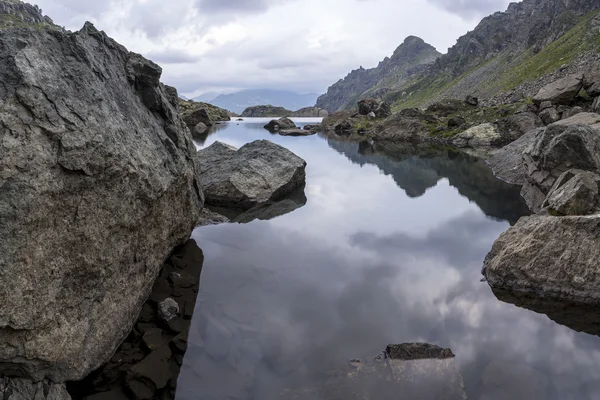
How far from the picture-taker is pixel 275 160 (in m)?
35.8

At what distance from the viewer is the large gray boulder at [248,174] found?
31.0 m

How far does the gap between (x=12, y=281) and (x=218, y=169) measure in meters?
25.4

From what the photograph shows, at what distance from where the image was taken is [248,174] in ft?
107

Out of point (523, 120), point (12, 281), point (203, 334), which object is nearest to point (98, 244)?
point (12, 281)

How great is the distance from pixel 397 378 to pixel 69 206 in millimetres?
10230

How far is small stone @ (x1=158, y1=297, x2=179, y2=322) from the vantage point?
1414 centimetres

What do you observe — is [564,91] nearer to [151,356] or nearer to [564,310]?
[564,310]

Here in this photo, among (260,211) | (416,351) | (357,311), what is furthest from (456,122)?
(416,351)

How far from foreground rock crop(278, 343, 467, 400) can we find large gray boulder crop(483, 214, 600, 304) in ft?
20.0

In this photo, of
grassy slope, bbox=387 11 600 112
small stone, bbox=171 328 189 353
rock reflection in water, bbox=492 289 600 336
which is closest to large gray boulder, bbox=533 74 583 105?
rock reflection in water, bbox=492 289 600 336

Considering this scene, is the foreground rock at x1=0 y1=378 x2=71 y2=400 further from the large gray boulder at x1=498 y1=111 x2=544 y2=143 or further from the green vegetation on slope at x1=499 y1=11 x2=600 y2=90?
the green vegetation on slope at x1=499 y1=11 x2=600 y2=90

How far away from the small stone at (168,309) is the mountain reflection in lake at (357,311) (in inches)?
33.2

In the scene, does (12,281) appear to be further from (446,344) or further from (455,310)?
(455,310)

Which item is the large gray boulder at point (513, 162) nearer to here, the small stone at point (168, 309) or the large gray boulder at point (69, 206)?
the small stone at point (168, 309)
